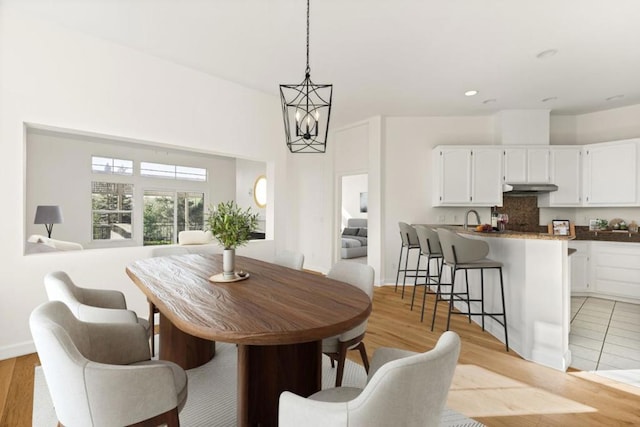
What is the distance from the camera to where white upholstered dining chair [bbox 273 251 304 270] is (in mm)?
2650

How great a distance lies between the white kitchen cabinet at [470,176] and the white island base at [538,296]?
1.96 meters

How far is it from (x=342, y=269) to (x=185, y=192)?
24.2 ft

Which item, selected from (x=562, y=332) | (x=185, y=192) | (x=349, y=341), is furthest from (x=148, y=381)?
(x=185, y=192)

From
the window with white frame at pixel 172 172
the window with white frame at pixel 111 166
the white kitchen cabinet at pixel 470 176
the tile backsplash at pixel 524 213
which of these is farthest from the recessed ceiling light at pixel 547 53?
the window with white frame at pixel 111 166

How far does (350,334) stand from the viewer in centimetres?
180

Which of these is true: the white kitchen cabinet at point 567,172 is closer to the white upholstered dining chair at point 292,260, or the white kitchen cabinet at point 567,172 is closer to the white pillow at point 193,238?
the white upholstered dining chair at point 292,260

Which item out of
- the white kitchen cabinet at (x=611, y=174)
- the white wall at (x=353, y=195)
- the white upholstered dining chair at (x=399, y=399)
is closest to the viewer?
the white upholstered dining chair at (x=399, y=399)

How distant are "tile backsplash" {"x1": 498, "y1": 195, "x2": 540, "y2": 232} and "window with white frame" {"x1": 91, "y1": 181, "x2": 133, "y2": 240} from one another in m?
8.00

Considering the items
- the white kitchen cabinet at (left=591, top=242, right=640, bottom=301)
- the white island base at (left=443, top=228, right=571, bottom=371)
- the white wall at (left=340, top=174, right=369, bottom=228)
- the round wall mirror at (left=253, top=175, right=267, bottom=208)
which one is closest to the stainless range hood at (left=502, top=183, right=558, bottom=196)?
the white kitchen cabinet at (left=591, top=242, right=640, bottom=301)

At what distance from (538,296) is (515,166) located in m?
2.79

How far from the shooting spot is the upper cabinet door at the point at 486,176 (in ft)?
15.5

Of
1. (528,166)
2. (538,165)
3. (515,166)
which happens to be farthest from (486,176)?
(538,165)

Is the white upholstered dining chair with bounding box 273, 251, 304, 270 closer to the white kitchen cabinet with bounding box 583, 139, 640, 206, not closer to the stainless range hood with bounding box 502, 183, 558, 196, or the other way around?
the stainless range hood with bounding box 502, 183, 558, 196

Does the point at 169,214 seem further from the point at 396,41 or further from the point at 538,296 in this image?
the point at 538,296
